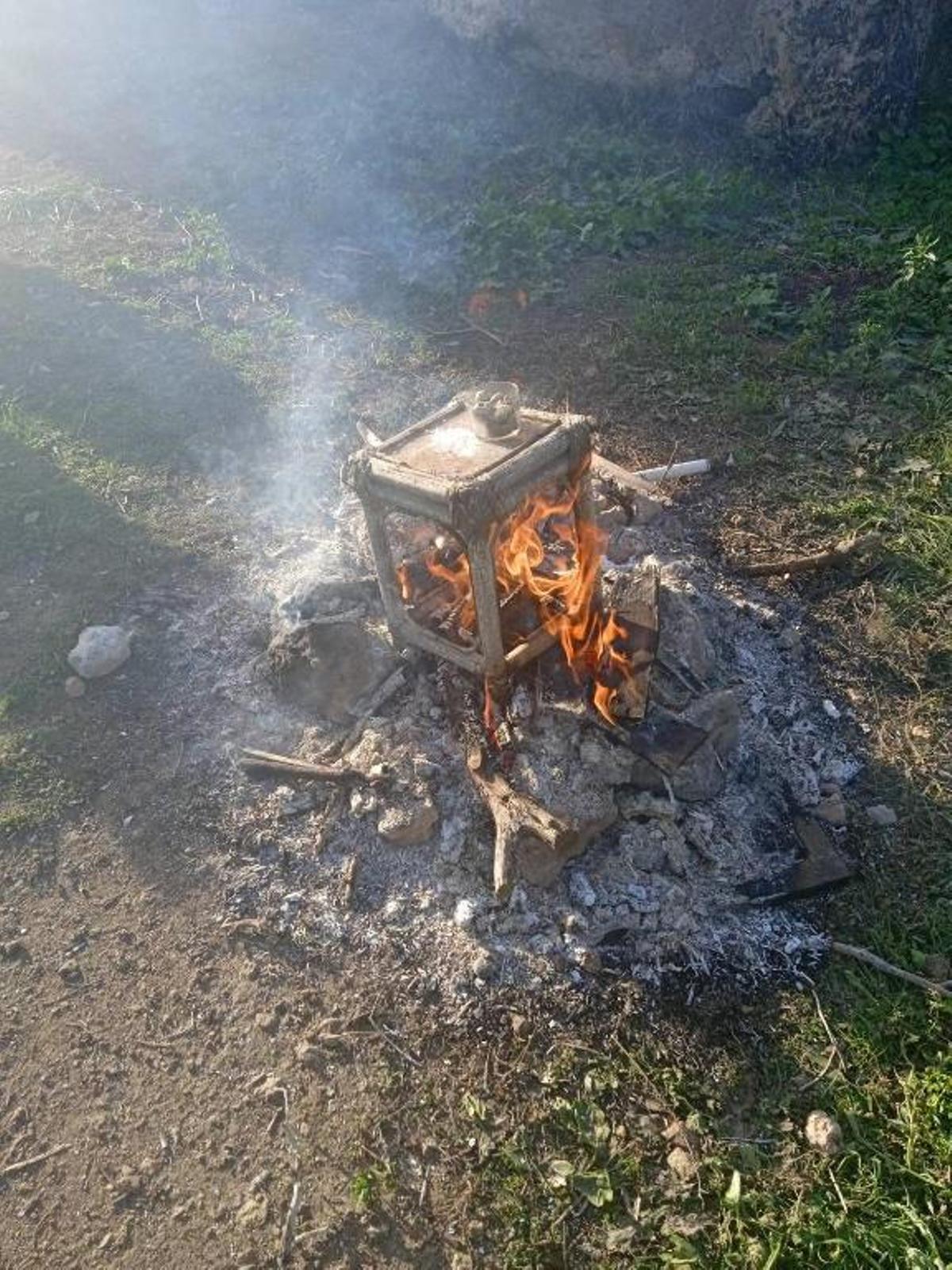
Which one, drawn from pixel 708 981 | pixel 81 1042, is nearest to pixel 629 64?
pixel 708 981

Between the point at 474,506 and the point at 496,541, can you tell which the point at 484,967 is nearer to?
the point at 496,541

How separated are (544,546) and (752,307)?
4420mm

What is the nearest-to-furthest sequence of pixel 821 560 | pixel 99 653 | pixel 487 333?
1. pixel 821 560
2. pixel 99 653
3. pixel 487 333

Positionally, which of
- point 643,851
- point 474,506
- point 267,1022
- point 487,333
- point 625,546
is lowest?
point 267,1022

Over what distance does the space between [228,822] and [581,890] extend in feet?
6.53

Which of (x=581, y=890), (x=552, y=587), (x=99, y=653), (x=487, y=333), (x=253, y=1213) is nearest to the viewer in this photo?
(x=253, y=1213)

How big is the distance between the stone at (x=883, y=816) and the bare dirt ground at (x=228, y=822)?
9 centimetres

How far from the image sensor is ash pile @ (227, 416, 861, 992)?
4160mm

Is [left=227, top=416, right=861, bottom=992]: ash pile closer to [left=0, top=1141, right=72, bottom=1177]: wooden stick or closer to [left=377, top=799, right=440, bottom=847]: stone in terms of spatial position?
[left=377, top=799, right=440, bottom=847]: stone

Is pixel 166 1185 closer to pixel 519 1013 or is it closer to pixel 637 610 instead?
pixel 519 1013

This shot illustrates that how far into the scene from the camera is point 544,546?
17.6 ft

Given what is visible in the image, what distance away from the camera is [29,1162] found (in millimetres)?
3867

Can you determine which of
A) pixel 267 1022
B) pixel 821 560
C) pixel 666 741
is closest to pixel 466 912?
pixel 267 1022

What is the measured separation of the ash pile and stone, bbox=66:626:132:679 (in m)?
1.28
